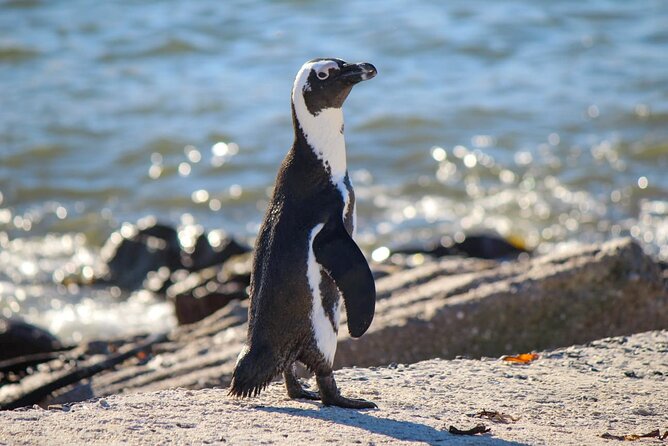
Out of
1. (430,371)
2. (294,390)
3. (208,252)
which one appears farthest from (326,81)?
(208,252)

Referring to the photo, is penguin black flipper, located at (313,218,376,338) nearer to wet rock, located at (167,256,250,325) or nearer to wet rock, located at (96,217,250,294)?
wet rock, located at (167,256,250,325)

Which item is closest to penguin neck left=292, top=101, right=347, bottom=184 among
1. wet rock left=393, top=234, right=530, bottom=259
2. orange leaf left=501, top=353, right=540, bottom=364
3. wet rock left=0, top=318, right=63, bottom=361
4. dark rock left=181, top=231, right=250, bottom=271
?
orange leaf left=501, top=353, right=540, bottom=364

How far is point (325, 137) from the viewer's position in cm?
470

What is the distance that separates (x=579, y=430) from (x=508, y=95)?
40.6ft

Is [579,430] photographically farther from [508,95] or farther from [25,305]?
[508,95]

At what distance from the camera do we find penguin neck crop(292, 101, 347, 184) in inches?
185

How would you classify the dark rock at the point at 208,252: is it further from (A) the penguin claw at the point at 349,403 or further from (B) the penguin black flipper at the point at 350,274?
(B) the penguin black flipper at the point at 350,274

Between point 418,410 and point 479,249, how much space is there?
5.78 metres

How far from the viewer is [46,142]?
15.3 meters

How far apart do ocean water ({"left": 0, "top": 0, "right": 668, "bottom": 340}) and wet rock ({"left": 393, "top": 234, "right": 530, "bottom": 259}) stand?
0.80 m

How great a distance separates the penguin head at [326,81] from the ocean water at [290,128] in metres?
5.00

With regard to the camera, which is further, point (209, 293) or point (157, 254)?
point (157, 254)

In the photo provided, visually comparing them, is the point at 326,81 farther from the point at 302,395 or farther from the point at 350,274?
the point at 302,395

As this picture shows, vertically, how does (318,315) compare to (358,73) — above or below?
below
